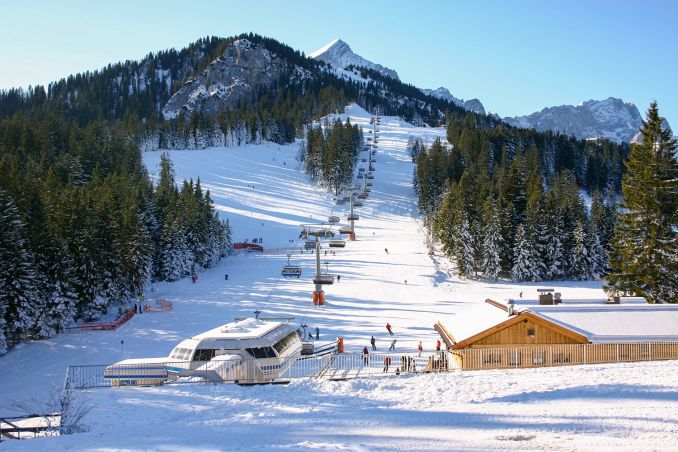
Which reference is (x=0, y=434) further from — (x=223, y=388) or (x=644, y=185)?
(x=644, y=185)

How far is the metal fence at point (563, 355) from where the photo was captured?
19.4 meters

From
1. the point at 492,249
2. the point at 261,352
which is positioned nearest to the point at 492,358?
the point at 261,352

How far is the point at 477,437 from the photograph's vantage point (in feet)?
35.7

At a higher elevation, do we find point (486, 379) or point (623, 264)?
point (623, 264)

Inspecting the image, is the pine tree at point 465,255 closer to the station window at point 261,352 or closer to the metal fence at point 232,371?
the metal fence at point 232,371

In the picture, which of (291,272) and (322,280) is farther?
(291,272)

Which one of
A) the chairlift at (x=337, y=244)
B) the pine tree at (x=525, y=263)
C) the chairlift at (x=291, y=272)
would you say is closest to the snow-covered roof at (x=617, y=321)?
the chairlift at (x=291, y=272)

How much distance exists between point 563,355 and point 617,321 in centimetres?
358

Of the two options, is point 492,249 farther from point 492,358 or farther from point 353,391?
point 353,391

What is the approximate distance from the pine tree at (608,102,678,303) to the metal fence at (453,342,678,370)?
32.1ft

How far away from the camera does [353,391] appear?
14.6 m

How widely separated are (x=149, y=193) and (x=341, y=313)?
35.8 metres

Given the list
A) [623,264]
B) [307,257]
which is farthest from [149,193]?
[623,264]

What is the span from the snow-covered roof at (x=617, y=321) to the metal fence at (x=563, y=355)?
3.50 feet
